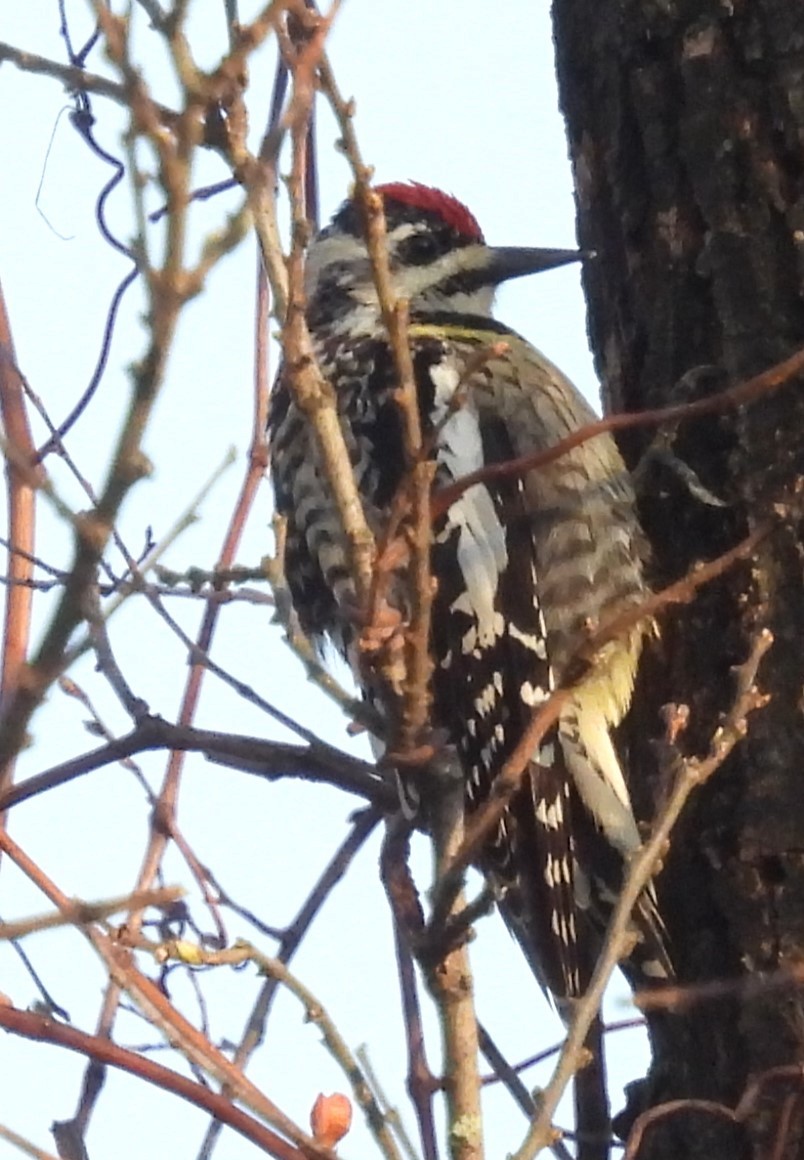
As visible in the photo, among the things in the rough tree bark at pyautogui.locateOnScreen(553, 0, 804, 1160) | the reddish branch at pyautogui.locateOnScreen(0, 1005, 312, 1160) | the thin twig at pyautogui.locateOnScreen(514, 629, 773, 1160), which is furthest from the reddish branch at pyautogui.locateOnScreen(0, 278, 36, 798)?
the rough tree bark at pyautogui.locateOnScreen(553, 0, 804, 1160)

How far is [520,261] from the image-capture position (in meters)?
3.53

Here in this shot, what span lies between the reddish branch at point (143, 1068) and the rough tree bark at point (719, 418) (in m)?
0.73

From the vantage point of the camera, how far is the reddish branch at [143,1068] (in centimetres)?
153

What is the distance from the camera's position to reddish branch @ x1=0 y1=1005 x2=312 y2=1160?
153cm

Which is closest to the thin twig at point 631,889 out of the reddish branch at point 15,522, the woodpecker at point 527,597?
the woodpecker at point 527,597

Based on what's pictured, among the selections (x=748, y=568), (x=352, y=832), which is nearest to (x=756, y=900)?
(x=748, y=568)

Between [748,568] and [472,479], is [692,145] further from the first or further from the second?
[472,479]

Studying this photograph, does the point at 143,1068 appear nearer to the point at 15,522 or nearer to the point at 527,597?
the point at 15,522

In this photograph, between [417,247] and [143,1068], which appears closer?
[143,1068]

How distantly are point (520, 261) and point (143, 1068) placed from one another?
2.26 meters

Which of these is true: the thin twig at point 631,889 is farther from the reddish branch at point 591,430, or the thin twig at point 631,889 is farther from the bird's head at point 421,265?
the bird's head at point 421,265

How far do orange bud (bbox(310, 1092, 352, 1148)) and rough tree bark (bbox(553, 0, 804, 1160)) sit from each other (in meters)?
0.48

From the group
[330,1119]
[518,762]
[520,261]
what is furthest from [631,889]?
[520,261]

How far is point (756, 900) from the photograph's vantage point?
7.17 feet
